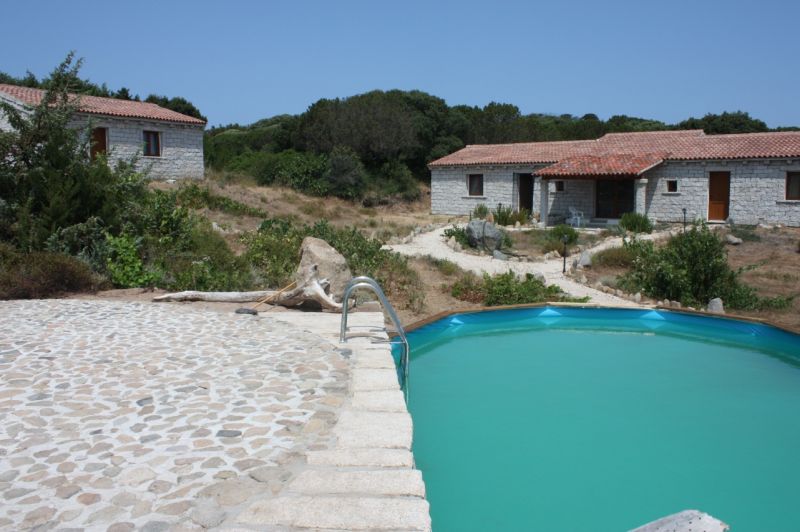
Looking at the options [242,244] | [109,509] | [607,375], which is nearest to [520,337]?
[607,375]

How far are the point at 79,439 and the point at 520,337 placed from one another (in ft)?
25.0

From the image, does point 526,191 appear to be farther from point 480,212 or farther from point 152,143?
point 152,143

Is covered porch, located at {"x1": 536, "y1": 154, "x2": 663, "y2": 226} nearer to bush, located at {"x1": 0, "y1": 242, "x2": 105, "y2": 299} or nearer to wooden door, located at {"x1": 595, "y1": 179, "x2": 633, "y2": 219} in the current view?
wooden door, located at {"x1": 595, "y1": 179, "x2": 633, "y2": 219}

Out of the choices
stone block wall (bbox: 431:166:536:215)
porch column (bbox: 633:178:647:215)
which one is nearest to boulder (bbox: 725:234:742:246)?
porch column (bbox: 633:178:647:215)

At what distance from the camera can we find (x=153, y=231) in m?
12.0

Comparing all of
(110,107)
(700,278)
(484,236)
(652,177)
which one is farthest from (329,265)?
(652,177)

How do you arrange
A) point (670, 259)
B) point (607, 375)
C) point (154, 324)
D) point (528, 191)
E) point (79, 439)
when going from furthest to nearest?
1. point (528, 191)
2. point (670, 259)
3. point (607, 375)
4. point (154, 324)
5. point (79, 439)

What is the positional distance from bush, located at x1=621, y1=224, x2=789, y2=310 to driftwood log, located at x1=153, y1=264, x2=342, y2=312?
23.4 ft

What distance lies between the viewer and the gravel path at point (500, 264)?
13298mm

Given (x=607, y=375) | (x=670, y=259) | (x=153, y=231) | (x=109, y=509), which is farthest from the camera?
(x=670, y=259)

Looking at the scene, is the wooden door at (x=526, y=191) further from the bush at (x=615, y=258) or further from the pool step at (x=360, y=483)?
the pool step at (x=360, y=483)

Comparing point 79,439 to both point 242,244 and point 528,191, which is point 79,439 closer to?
point 242,244

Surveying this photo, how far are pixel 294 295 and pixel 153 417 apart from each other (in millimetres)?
4427

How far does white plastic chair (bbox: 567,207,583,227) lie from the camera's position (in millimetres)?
24531
